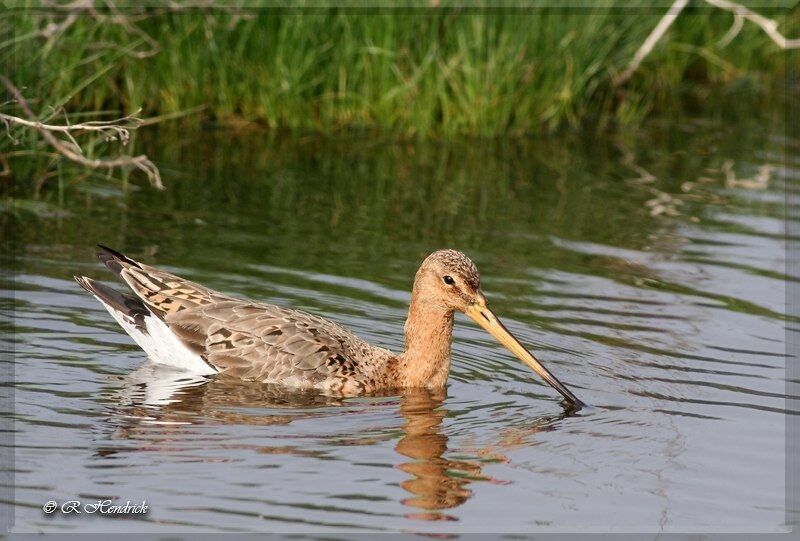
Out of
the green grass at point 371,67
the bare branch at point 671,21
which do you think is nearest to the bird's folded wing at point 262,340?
the green grass at point 371,67

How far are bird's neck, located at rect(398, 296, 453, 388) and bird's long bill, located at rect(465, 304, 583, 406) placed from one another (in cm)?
21

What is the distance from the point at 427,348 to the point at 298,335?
77 cm

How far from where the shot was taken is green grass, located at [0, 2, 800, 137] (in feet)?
45.0

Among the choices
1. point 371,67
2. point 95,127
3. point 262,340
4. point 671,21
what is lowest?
point 262,340

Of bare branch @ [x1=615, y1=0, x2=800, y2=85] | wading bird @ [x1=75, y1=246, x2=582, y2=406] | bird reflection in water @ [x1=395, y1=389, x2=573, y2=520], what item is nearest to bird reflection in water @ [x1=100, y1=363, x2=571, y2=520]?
bird reflection in water @ [x1=395, y1=389, x2=573, y2=520]

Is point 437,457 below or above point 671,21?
below

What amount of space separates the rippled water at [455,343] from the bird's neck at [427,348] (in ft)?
0.47

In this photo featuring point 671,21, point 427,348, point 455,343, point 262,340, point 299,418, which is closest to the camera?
point 299,418

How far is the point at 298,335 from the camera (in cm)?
882

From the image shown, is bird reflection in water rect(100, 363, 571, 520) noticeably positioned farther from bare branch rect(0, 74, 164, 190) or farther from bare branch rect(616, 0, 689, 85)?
bare branch rect(616, 0, 689, 85)

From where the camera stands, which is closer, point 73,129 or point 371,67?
point 73,129

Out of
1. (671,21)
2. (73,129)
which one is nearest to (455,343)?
(73,129)

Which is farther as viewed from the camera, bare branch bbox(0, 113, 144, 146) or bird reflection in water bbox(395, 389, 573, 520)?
bare branch bbox(0, 113, 144, 146)

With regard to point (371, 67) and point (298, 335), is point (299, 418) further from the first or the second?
point (371, 67)
